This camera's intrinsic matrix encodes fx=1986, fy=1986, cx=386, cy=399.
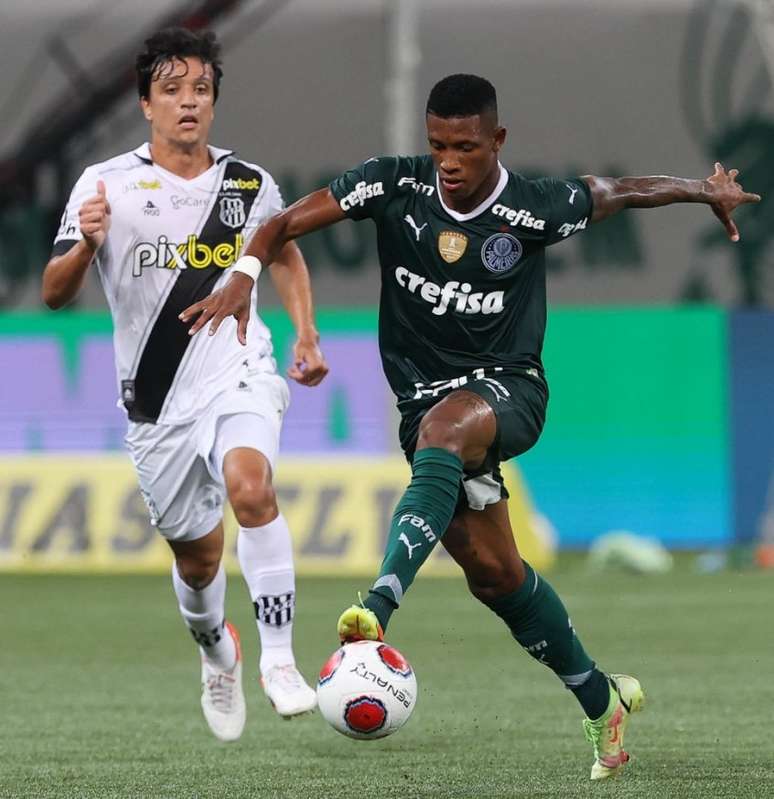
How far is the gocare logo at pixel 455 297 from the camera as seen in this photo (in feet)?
20.6

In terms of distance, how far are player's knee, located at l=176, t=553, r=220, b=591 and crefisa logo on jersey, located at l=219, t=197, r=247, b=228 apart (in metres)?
1.28

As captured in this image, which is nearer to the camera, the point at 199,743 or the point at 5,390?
the point at 199,743

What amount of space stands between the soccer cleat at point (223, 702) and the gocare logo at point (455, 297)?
209 centimetres

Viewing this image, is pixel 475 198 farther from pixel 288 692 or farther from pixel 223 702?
pixel 223 702

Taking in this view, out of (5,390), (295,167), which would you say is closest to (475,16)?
(295,167)

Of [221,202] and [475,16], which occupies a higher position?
[475,16]

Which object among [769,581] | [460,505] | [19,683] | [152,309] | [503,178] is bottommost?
[769,581]

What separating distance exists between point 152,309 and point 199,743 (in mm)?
1638

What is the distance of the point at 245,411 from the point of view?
281 inches

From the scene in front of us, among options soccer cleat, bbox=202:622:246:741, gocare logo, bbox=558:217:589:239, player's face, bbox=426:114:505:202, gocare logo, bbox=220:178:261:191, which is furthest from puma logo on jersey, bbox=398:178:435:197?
soccer cleat, bbox=202:622:246:741

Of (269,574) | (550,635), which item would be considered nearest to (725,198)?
(550,635)

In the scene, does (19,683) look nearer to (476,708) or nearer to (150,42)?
(476,708)

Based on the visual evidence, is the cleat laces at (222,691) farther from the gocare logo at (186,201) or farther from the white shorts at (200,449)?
the gocare logo at (186,201)

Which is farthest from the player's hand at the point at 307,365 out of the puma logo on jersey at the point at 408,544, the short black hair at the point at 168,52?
the puma logo on jersey at the point at 408,544
